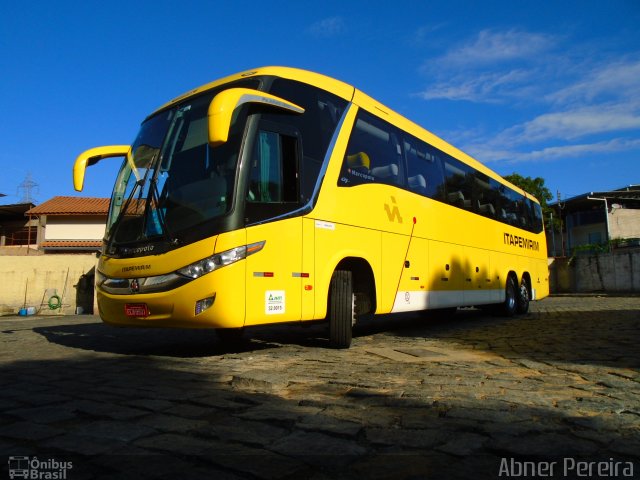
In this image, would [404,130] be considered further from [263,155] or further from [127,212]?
[127,212]

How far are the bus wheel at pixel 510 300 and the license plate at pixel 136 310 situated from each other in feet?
32.9

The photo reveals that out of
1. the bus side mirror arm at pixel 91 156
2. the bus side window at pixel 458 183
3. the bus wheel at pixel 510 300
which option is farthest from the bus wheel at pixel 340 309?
the bus wheel at pixel 510 300

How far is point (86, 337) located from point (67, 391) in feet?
17.3

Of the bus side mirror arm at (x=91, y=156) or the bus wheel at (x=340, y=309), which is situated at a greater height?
the bus side mirror arm at (x=91, y=156)

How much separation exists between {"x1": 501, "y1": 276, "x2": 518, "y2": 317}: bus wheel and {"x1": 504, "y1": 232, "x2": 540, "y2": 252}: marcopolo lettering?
1021mm

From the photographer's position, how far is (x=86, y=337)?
891 centimetres

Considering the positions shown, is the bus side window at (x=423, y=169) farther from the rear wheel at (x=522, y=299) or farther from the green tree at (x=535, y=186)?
the green tree at (x=535, y=186)

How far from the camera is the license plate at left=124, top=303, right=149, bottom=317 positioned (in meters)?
5.59

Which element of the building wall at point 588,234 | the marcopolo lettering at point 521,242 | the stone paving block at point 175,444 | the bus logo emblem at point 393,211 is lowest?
the stone paving block at point 175,444

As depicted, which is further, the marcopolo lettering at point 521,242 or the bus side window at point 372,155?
the marcopolo lettering at point 521,242

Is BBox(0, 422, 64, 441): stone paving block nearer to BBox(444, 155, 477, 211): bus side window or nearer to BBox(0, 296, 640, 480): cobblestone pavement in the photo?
BBox(0, 296, 640, 480): cobblestone pavement

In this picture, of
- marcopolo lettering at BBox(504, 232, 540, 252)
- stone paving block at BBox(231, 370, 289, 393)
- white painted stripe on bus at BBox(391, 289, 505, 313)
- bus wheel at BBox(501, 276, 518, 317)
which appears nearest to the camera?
stone paving block at BBox(231, 370, 289, 393)

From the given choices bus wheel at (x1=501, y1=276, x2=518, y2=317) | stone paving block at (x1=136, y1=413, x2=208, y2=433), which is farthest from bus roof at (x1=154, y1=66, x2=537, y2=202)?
bus wheel at (x1=501, y1=276, x2=518, y2=317)

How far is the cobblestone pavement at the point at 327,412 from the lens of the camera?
2.49m
